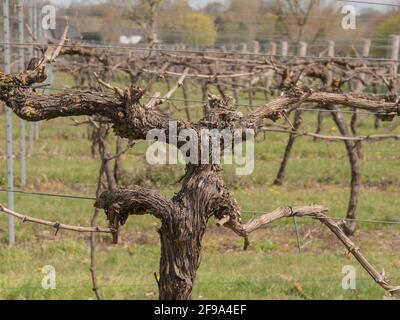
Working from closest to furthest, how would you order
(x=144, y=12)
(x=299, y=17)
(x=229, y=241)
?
(x=229, y=241), (x=299, y=17), (x=144, y=12)

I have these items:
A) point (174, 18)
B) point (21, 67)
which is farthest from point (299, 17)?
point (21, 67)

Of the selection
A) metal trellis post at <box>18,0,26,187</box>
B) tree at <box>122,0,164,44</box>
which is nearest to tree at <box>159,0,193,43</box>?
tree at <box>122,0,164,44</box>

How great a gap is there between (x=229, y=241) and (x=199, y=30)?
15.7m

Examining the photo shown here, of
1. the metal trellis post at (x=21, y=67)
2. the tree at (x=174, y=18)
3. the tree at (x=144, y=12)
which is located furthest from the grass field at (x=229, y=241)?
the tree at (x=174, y=18)

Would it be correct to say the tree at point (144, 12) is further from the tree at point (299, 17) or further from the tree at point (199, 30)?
the tree at point (299, 17)

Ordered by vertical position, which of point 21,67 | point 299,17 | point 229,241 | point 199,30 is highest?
point 299,17

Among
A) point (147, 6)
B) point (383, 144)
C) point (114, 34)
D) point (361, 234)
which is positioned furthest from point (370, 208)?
point (147, 6)

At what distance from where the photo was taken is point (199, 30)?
71.6 feet

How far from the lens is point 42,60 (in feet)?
10.5

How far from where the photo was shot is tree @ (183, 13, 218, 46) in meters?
21.6

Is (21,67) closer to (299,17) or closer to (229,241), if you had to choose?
(229,241)

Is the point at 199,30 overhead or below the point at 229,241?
overhead

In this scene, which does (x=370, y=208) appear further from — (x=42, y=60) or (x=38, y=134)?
(x=38, y=134)

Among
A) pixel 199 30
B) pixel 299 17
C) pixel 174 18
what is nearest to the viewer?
pixel 299 17
